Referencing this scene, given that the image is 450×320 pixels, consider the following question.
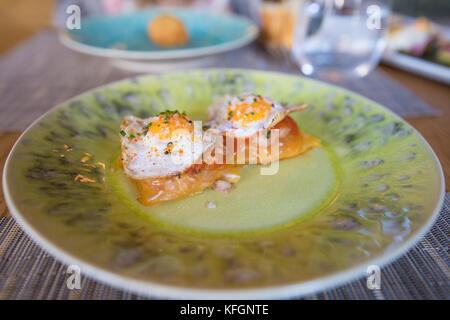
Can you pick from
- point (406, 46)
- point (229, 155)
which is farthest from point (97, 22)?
point (406, 46)

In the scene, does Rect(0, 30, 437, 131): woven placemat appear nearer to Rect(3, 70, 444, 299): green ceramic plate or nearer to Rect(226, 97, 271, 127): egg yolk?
Rect(3, 70, 444, 299): green ceramic plate

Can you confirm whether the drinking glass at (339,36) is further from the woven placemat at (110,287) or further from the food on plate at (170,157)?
the woven placemat at (110,287)

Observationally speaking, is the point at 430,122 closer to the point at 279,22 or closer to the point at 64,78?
the point at 279,22

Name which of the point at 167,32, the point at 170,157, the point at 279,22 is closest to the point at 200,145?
the point at 170,157

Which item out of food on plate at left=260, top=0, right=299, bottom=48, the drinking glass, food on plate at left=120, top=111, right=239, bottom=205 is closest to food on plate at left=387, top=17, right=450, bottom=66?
the drinking glass

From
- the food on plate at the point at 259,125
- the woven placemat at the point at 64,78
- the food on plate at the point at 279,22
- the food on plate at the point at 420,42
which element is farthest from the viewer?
the food on plate at the point at 279,22

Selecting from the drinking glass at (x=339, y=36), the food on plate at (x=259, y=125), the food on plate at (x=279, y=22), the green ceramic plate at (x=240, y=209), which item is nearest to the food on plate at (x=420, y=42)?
the drinking glass at (x=339, y=36)
